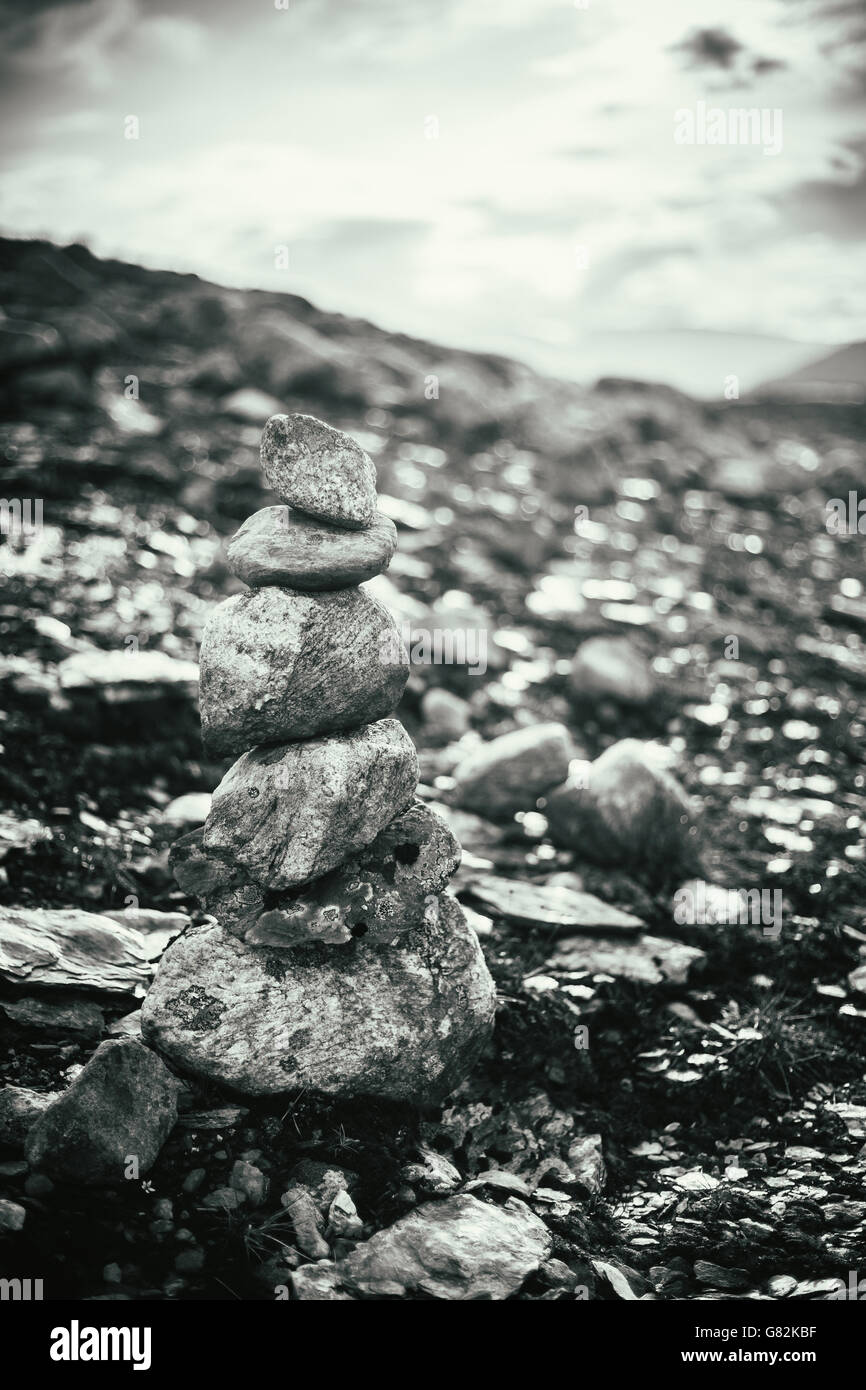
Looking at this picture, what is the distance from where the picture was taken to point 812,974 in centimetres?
634

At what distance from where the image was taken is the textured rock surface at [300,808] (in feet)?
14.5

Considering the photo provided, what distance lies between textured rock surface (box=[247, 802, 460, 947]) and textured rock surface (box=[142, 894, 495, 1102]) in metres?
0.13

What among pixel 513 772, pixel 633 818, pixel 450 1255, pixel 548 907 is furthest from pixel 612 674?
pixel 450 1255

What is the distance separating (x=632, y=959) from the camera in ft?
20.3

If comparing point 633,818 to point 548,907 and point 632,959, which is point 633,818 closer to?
point 548,907

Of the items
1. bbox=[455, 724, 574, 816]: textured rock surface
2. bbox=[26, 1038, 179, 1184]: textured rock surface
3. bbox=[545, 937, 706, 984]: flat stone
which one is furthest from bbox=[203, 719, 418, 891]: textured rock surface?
bbox=[455, 724, 574, 816]: textured rock surface

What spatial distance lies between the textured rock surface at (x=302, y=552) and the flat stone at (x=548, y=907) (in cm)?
293

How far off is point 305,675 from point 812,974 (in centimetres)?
421

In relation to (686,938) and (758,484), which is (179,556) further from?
(758,484)

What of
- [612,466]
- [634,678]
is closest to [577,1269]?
[634,678]

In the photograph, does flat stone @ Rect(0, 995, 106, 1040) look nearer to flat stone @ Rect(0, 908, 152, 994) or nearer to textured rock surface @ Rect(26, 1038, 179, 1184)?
flat stone @ Rect(0, 908, 152, 994)

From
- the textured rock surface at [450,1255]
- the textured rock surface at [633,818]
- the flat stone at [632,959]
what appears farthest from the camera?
the textured rock surface at [633,818]

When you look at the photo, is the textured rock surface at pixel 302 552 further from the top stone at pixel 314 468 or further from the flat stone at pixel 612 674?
the flat stone at pixel 612 674

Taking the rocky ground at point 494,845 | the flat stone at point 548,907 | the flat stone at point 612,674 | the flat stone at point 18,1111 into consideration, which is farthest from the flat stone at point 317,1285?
the flat stone at point 612,674
